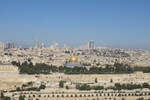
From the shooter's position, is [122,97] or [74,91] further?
[74,91]

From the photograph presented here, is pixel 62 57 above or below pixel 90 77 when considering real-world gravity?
above

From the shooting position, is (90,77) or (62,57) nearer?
(90,77)

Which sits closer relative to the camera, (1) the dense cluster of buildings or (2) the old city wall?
(2) the old city wall

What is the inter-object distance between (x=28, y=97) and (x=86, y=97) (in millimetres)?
3389

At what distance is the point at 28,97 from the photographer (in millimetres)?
17547

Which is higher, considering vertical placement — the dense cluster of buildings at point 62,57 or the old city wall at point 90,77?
the dense cluster of buildings at point 62,57

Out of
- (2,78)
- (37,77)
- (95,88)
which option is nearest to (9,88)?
Result: (2,78)

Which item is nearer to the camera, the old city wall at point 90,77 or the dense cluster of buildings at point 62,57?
the old city wall at point 90,77

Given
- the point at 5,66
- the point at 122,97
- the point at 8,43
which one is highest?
the point at 8,43

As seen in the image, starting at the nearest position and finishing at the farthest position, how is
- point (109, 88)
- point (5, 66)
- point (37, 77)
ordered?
point (109, 88) < point (37, 77) < point (5, 66)

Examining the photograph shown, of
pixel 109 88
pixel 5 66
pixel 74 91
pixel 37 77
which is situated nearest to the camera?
pixel 74 91

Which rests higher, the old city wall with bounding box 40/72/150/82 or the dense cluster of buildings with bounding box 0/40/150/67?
the dense cluster of buildings with bounding box 0/40/150/67

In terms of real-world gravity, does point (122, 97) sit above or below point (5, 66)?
below

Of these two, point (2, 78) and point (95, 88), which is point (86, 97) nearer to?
point (95, 88)
